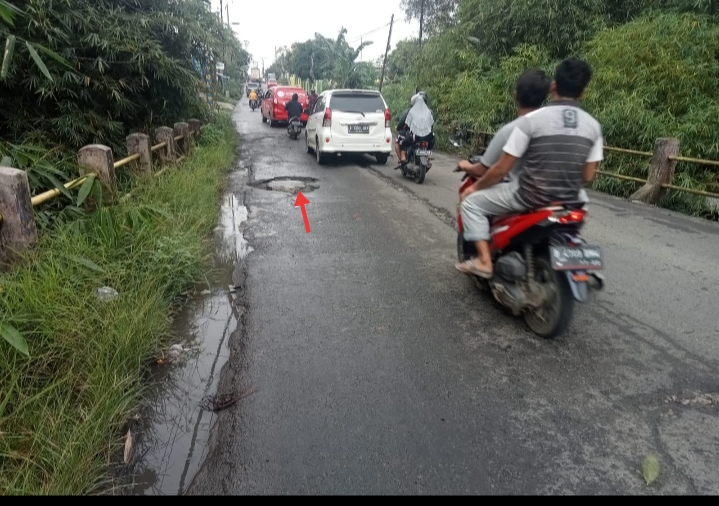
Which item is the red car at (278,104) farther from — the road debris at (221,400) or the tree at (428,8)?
the road debris at (221,400)

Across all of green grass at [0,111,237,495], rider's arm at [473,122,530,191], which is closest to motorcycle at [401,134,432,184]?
green grass at [0,111,237,495]

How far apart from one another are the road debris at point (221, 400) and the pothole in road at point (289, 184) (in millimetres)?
6063

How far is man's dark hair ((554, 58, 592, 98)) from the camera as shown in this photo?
3.23 m

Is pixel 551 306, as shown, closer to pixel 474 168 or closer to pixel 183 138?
pixel 474 168

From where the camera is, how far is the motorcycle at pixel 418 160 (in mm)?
9234

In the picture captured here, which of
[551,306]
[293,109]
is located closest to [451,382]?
[551,306]

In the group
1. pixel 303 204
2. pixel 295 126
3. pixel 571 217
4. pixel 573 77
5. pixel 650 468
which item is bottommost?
pixel 303 204

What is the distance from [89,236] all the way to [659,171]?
8.06 m

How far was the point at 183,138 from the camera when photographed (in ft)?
32.7

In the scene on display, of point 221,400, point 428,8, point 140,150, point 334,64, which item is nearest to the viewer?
point 221,400

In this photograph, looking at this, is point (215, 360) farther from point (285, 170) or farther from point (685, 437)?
point (285, 170)

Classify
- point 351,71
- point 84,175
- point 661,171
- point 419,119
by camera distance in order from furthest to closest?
point 351,71, point 419,119, point 661,171, point 84,175

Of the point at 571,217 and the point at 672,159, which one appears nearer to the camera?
the point at 571,217

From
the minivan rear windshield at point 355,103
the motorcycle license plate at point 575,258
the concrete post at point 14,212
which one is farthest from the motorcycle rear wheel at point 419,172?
Answer: the concrete post at point 14,212
